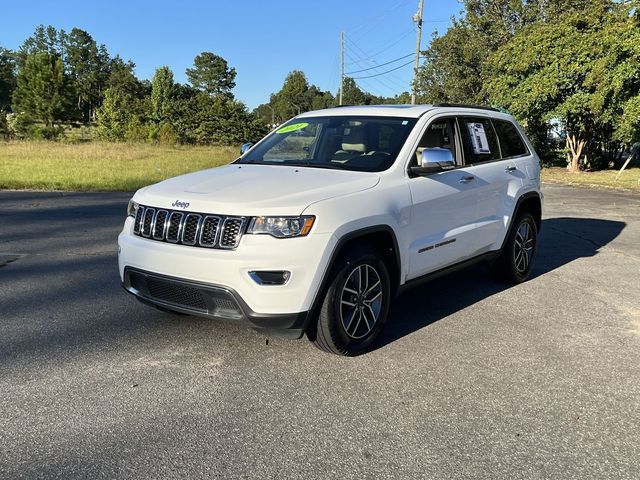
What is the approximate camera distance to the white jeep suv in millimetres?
3502

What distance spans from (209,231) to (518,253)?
3838mm

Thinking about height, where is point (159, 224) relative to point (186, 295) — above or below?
above

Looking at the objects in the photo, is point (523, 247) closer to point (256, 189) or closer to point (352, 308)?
point (352, 308)

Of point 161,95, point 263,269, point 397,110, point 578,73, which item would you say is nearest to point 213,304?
point 263,269

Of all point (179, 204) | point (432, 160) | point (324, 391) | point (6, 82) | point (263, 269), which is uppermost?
point (6, 82)

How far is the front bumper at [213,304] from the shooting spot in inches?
139

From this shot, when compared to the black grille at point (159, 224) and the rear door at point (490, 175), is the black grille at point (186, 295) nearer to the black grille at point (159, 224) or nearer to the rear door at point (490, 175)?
the black grille at point (159, 224)

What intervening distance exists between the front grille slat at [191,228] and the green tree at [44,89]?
62.6 m

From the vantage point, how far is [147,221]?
3.94 meters

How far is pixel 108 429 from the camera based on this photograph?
118 inches

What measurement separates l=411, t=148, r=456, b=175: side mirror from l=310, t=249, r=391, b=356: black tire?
2.77 ft

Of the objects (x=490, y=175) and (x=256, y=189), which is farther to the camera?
(x=490, y=175)

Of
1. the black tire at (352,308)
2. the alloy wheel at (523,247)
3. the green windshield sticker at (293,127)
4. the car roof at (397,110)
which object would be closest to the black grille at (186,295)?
the black tire at (352,308)

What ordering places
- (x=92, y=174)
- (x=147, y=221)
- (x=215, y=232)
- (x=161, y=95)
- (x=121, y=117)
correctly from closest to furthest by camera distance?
1. (x=215, y=232)
2. (x=147, y=221)
3. (x=92, y=174)
4. (x=121, y=117)
5. (x=161, y=95)
